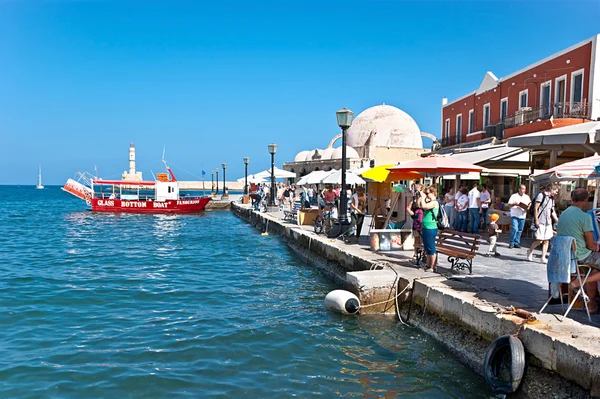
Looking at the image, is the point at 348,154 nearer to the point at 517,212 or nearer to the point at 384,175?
the point at 384,175

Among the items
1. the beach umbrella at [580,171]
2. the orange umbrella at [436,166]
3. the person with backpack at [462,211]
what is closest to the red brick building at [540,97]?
the person with backpack at [462,211]

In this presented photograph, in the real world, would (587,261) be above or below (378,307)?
above

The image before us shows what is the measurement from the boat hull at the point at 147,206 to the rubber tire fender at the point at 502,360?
30.0 m

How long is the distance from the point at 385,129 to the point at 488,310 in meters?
43.3

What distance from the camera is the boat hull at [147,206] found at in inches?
1287

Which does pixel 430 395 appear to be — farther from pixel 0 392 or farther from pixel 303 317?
pixel 0 392

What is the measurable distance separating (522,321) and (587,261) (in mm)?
1143

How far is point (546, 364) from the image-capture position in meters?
4.32

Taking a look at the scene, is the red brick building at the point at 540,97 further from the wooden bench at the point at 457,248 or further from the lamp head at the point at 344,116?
the wooden bench at the point at 457,248

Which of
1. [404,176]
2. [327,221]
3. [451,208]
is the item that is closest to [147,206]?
[327,221]

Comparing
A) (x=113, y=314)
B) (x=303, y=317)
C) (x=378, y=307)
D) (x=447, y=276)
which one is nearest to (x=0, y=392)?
(x=113, y=314)

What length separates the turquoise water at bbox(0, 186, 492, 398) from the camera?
5.15 m

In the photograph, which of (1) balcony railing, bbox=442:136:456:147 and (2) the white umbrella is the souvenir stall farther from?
(1) balcony railing, bbox=442:136:456:147

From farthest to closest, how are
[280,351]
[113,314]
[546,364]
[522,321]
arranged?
[113,314] → [280,351] → [522,321] → [546,364]
